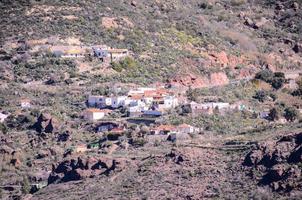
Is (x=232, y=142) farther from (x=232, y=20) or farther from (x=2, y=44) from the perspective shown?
(x=232, y=20)

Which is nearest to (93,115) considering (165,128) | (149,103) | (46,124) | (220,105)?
(46,124)

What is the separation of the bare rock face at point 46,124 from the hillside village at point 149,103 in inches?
3.0

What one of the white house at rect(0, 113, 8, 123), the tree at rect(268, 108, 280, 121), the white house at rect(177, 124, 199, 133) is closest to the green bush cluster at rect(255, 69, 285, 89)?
the tree at rect(268, 108, 280, 121)

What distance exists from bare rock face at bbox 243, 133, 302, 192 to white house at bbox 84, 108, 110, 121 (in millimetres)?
15389

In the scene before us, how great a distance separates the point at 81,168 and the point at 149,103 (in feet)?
39.3

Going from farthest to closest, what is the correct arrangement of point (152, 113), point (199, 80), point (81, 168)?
1. point (199, 80)
2. point (152, 113)
3. point (81, 168)

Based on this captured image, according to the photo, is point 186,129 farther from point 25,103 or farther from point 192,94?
point 25,103

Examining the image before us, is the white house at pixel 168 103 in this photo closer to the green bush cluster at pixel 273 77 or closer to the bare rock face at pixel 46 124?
the bare rock face at pixel 46 124

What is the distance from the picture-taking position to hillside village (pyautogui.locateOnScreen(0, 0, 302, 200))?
61.5m

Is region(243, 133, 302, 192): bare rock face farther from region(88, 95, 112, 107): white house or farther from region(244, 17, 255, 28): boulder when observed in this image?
region(244, 17, 255, 28): boulder

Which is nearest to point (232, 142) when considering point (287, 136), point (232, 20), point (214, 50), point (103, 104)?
point (287, 136)

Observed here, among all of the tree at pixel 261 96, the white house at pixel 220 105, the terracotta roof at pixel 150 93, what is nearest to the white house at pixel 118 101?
the terracotta roof at pixel 150 93

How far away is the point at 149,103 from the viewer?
76.5 metres

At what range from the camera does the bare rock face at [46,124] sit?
2881 inches
